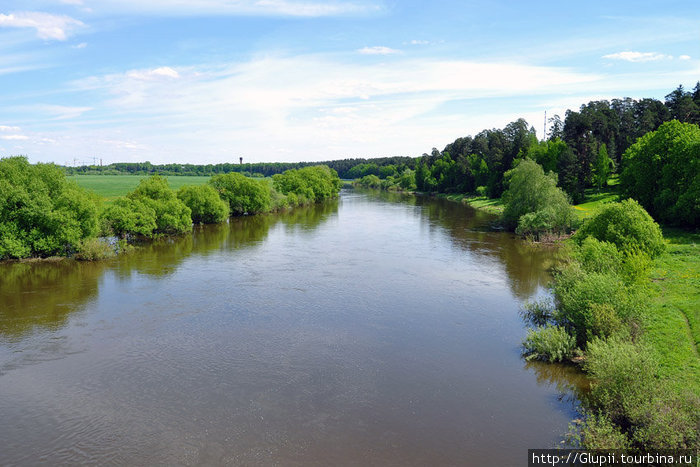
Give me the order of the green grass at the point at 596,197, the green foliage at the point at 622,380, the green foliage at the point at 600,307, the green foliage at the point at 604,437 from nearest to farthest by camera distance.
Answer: the green foliage at the point at 604,437 < the green foliage at the point at 622,380 < the green foliage at the point at 600,307 < the green grass at the point at 596,197

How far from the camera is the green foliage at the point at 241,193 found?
7756cm

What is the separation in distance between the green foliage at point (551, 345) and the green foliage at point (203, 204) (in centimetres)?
5493

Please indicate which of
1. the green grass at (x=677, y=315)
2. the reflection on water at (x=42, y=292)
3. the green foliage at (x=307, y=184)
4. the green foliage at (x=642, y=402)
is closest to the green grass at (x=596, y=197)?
the green grass at (x=677, y=315)

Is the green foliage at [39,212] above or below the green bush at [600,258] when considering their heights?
above

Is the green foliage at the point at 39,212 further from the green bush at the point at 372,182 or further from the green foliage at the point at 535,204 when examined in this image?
the green bush at the point at 372,182

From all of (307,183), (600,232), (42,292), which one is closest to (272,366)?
(42,292)

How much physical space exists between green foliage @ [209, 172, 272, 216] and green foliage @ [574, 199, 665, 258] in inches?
2322

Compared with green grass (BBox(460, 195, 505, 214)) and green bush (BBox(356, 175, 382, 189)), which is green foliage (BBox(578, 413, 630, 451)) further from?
green bush (BBox(356, 175, 382, 189))

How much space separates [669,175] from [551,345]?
118 ft

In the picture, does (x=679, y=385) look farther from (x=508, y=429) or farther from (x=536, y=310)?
(x=536, y=310)

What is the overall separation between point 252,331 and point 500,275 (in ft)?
74.1

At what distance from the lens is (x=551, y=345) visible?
74.1 ft

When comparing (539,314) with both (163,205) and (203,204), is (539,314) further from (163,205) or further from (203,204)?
(203,204)

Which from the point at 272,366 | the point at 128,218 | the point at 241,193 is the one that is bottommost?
the point at 272,366
